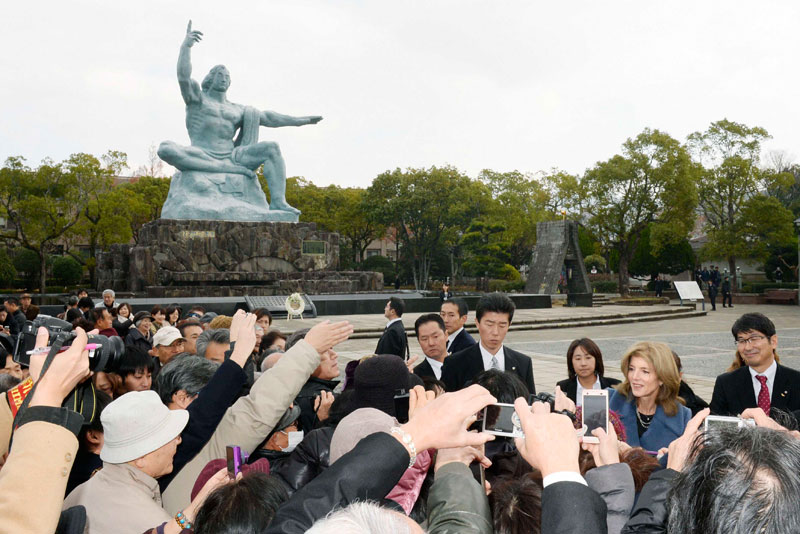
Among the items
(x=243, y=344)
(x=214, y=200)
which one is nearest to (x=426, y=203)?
(x=214, y=200)

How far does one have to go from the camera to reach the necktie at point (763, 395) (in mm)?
3826

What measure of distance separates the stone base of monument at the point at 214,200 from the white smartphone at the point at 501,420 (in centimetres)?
2132

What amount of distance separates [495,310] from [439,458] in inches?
106

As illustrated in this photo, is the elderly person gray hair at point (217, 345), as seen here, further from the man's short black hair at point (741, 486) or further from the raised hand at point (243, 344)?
the man's short black hair at point (741, 486)

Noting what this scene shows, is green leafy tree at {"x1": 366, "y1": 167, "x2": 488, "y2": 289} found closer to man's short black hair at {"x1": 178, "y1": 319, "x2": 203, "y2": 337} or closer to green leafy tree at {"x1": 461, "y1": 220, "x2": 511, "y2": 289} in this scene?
green leafy tree at {"x1": 461, "y1": 220, "x2": 511, "y2": 289}

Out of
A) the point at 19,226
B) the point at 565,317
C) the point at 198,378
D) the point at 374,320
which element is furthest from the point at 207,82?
the point at 198,378

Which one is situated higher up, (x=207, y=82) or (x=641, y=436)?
(x=207, y=82)

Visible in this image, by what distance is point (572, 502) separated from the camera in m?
1.45

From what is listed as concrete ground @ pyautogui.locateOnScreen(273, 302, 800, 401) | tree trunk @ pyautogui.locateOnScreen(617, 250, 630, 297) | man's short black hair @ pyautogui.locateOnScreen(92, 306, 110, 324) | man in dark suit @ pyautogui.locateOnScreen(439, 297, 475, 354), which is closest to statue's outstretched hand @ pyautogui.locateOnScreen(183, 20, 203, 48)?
concrete ground @ pyautogui.locateOnScreen(273, 302, 800, 401)

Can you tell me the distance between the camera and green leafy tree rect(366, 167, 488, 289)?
1608 inches

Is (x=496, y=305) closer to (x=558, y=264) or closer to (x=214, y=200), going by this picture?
(x=214, y=200)

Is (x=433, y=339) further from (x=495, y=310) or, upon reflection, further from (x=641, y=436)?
(x=641, y=436)

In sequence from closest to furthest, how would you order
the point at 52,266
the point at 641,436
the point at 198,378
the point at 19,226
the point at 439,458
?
the point at 439,458, the point at 198,378, the point at 641,436, the point at 19,226, the point at 52,266

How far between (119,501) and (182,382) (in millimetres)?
1156
